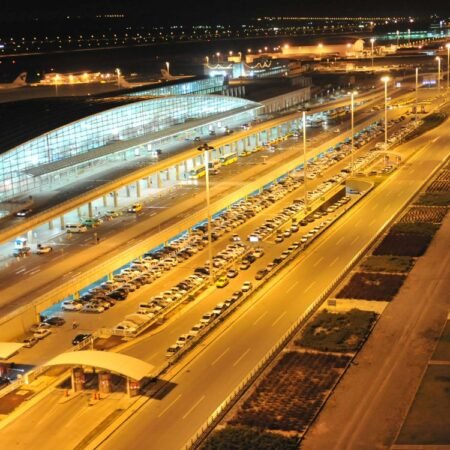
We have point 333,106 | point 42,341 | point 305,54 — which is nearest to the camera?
point 42,341

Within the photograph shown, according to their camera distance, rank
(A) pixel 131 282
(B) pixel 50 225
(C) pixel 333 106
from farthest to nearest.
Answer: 1. (C) pixel 333 106
2. (B) pixel 50 225
3. (A) pixel 131 282

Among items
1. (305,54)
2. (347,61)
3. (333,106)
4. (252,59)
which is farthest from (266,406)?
(305,54)

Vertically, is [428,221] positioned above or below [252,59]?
below

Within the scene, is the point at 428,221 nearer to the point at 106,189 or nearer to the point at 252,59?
the point at 106,189

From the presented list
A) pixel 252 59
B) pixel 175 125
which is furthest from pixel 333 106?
pixel 252 59

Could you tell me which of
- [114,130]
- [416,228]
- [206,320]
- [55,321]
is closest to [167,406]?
[206,320]

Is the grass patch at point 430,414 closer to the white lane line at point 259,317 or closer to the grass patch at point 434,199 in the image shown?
the white lane line at point 259,317

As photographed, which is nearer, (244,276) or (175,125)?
(244,276)
